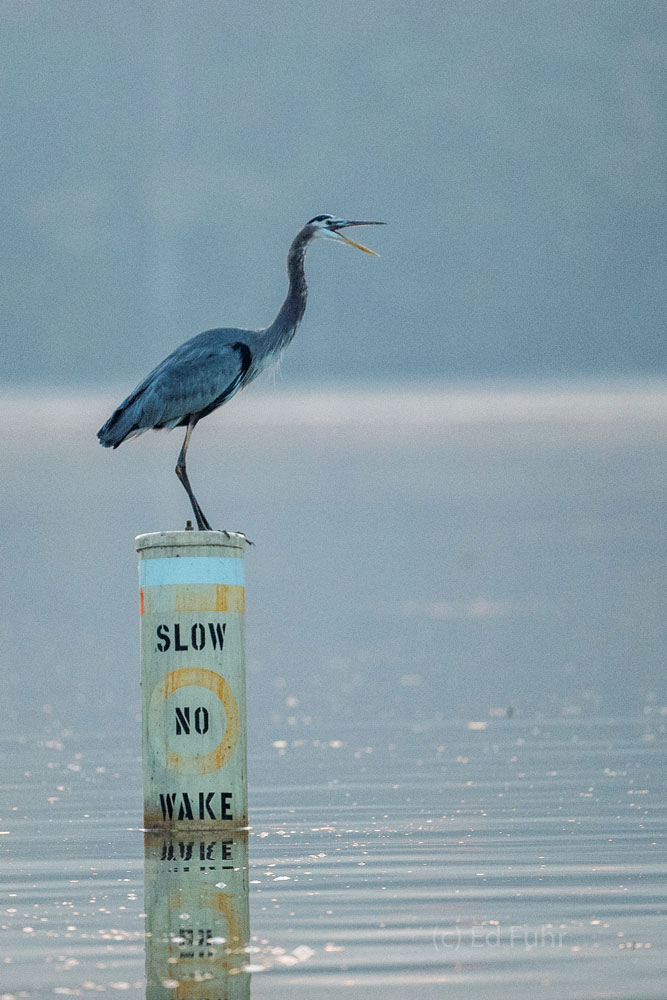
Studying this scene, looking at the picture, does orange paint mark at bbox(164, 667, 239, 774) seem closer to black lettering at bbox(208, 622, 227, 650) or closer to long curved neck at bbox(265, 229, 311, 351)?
black lettering at bbox(208, 622, 227, 650)

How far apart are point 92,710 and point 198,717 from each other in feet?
63.8

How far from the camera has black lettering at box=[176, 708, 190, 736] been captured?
13.7 meters

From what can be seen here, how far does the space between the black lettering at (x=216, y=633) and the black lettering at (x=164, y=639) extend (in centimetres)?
29

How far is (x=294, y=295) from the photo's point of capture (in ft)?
60.1

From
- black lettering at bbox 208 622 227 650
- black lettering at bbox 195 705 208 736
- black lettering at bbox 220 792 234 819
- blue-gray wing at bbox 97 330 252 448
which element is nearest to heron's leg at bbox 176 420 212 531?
blue-gray wing at bbox 97 330 252 448

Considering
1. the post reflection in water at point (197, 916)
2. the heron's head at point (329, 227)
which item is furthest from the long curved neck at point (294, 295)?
the post reflection in water at point (197, 916)

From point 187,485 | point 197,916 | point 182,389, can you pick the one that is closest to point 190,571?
point 187,485

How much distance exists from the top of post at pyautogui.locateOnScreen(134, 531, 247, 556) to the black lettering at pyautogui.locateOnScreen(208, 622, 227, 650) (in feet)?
1.69

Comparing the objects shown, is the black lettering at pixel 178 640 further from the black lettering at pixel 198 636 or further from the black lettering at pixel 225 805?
the black lettering at pixel 225 805

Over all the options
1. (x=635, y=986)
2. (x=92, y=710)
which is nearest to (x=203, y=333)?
(x=635, y=986)

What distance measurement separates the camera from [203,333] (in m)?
17.0

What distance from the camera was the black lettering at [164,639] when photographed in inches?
544

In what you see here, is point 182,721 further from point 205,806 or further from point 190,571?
point 190,571

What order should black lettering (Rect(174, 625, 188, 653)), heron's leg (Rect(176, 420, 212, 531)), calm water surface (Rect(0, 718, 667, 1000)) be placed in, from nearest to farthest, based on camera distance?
calm water surface (Rect(0, 718, 667, 1000))
black lettering (Rect(174, 625, 188, 653))
heron's leg (Rect(176, 420, 212, 531))
